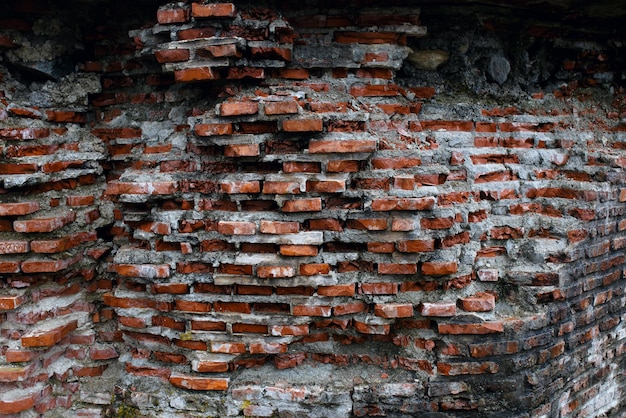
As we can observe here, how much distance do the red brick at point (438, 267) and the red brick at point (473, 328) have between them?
0.89 feet

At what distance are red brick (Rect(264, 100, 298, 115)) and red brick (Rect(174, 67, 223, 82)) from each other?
0.32 meters

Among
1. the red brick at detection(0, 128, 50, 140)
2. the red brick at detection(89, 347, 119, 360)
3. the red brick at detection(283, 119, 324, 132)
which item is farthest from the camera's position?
the red brick at detection(89, 347, 119, 360)

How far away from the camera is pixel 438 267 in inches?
92.7

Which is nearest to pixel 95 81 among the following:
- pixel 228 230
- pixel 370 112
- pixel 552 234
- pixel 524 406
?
pixel 228 230

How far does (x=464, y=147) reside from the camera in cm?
261

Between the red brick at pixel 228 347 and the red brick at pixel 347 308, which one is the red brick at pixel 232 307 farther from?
the red brick at pixel 347 308

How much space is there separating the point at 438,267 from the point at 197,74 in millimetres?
1516

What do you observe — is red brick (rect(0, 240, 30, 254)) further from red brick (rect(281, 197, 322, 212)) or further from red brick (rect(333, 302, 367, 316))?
red brick (rect(333, 302, 367, 316))

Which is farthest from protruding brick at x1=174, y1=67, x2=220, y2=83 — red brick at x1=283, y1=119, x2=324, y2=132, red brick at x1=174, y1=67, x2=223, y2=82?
red brick at x1=283, y1=119, x2=324, y2=132

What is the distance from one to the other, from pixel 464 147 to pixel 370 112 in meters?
0.58

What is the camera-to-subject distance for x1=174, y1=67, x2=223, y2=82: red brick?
2.31m

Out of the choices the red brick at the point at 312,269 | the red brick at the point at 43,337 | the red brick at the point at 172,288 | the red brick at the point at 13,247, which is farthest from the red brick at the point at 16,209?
the red brick at the point at 312,269

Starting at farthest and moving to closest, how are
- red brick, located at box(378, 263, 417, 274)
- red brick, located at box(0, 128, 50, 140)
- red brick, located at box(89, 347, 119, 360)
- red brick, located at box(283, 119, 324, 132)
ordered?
red brick, located at box(89, 347, 119, 360) < red brick, located at box(0, 128, 50, 140) < red brick, located at box(378, 263, 417, 274) < red brick, located at box(283, 119, 324, 132)

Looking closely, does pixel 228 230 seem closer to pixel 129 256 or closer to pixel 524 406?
pixel 129 256
